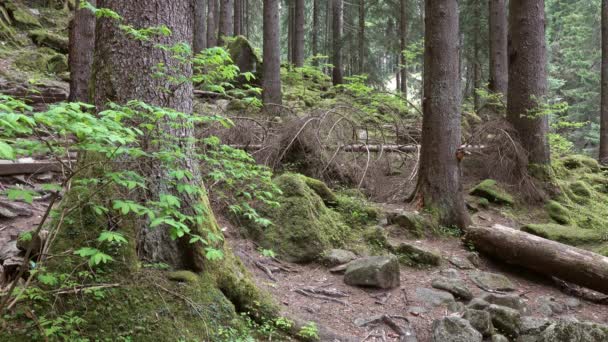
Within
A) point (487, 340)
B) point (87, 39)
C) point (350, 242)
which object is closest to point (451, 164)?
point (350, 242)

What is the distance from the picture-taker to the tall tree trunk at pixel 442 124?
24.2ft

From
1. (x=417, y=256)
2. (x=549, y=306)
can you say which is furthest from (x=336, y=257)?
(x=549, y=306)

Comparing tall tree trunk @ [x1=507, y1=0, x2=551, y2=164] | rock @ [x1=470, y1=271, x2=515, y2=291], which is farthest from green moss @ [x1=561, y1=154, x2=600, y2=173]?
rock @ [x1=470, y1=271, x2=515, y2=291]

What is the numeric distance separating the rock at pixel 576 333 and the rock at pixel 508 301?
0.96m

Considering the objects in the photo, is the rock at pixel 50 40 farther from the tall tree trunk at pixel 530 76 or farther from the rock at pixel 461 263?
the rock at pixel 461 263

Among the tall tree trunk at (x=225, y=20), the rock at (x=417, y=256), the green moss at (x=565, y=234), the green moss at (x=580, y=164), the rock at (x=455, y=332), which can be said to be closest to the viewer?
the rock at (x=455, y=332)

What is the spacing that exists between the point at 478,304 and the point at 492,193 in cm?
442

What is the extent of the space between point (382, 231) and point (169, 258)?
375 cm

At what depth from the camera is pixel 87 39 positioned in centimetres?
877

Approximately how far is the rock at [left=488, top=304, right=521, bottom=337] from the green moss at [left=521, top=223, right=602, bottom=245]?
2772 mm

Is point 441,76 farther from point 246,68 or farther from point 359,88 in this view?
point 246,68

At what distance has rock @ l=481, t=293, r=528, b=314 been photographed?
198 inches

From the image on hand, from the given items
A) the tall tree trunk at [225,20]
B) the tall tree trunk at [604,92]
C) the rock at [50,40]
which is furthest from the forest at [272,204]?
the tall tree trunk at [225,20]

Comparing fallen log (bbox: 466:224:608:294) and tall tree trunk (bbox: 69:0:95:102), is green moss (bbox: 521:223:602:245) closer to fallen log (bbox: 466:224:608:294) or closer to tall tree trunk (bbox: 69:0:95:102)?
fallen log (bbox: 466:224:608:294)
